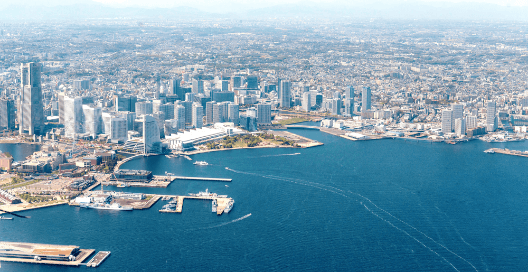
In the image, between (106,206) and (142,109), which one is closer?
(106,206)

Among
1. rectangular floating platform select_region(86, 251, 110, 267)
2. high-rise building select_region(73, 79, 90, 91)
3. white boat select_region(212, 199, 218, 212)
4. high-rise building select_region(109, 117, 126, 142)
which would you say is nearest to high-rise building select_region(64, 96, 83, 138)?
high-rise building select_region(109, 117, 126, 142)

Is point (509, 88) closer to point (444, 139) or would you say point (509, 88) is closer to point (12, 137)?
point (444, 139)

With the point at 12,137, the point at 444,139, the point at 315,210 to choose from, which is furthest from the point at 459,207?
the point at 12,137

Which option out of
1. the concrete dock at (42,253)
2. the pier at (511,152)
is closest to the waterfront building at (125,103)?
the pier at (511,152)

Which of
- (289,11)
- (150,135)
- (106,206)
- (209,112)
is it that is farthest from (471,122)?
(289,11)

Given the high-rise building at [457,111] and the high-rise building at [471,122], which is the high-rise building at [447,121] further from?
the high-rise building at [471,122]

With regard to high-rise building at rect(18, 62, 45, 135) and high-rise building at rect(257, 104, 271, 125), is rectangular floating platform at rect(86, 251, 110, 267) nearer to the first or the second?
high-rise building at rect(18, 62, 45, 135)

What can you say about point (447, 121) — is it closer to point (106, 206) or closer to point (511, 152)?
point (511, 152)
